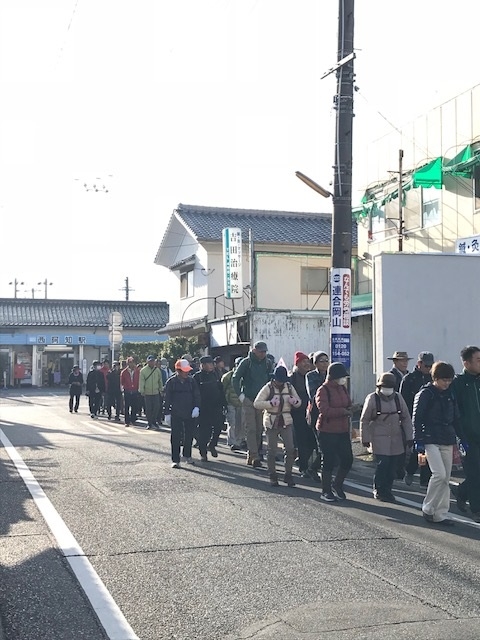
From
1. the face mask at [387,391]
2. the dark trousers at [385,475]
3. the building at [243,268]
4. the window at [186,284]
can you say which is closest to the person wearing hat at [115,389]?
the building at [243,268]

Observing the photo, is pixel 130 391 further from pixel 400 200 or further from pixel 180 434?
pixel 180 434

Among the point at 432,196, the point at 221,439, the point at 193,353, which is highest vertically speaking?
the point at 432,196

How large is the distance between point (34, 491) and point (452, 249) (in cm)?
1217

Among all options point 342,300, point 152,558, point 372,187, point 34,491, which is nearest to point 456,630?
point 152,558

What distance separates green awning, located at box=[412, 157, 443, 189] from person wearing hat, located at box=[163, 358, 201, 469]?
899 centimetres

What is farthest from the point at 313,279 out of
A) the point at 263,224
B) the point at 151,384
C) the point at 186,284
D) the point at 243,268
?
Answer: the point at 151,384

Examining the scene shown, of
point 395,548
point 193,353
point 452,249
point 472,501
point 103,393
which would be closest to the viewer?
point 395,548

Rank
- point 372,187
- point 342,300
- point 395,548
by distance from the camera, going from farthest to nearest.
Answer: point 372,187, point 342,300, point 395,548

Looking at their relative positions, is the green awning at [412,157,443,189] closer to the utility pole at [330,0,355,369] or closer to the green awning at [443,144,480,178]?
the green awning at [443,144,480,178]

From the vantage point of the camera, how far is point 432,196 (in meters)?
19.2

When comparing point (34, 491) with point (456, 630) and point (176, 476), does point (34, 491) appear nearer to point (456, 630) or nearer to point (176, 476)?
point (176, 476)

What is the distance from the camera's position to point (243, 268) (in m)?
31.2

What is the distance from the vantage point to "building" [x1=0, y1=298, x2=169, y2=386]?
50.3 m

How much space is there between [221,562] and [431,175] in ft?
45.5
